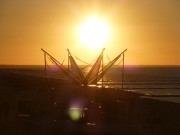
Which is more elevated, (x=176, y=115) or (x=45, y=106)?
(x=45, y=106)

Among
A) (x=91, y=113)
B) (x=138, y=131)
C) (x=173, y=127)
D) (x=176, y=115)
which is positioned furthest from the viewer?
(x=176, y=115)

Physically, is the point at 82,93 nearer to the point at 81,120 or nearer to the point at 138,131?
the point at 81,120

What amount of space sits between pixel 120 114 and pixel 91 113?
1.49 m

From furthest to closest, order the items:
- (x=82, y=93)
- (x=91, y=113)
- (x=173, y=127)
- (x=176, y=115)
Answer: (x=176, y=115)
(x=82, y=93)
(x=173, y=127)
(x=91, y=113)

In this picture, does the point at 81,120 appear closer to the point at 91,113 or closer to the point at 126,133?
the point at 91,113

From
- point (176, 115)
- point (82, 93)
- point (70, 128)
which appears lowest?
point (176, 115)

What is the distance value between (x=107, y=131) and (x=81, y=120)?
130 centimetres

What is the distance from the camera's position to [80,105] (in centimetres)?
1347

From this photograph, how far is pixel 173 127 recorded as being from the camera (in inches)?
514

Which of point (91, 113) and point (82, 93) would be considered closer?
point (91, 113)

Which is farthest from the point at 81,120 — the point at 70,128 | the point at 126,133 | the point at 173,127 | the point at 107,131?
the point at 173,127

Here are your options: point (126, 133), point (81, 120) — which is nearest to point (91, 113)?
point (81, 120)

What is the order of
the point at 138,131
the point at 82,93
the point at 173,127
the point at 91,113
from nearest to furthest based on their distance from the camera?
the point at 138,131 → the point at 91,113 → the point at 173,127 → the point at 82,93

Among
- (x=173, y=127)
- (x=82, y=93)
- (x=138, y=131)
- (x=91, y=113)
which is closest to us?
(x=138, y=131)
